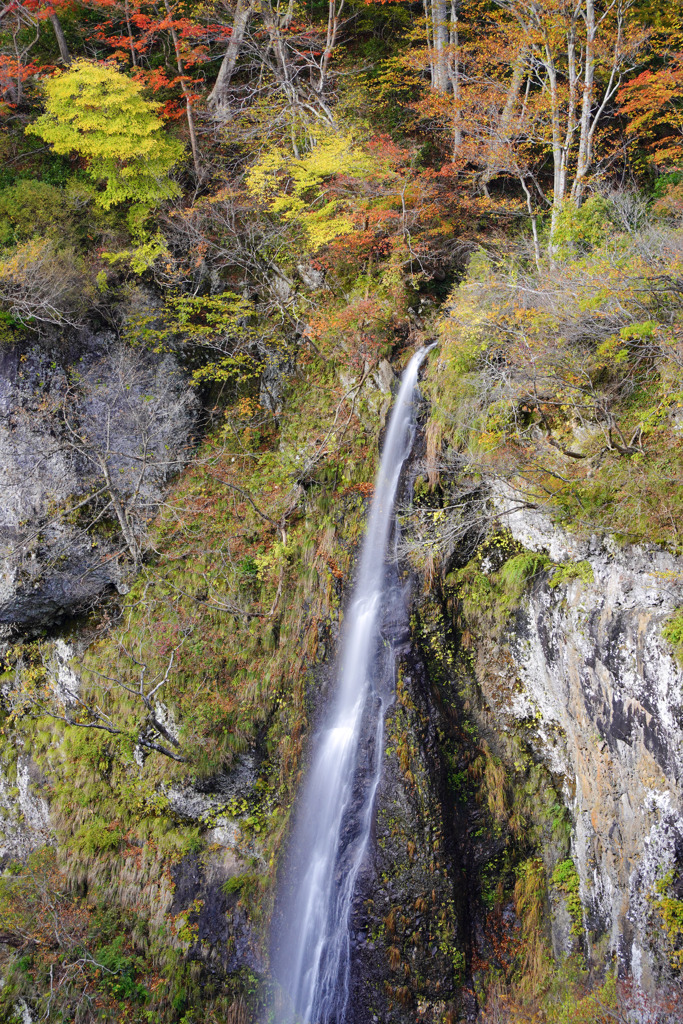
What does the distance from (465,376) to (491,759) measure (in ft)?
19.0

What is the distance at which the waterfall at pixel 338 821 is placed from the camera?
7.23 meters

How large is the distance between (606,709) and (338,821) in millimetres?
3806

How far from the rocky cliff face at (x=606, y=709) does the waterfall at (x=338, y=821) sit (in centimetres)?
167

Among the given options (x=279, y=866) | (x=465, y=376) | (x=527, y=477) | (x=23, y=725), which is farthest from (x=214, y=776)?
(x=465, y=376)

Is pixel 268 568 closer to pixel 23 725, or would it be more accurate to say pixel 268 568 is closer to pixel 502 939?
pixel 23 725

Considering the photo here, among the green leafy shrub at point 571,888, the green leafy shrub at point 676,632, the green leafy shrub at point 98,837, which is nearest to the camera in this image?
the green leafy shrub at point 676,632

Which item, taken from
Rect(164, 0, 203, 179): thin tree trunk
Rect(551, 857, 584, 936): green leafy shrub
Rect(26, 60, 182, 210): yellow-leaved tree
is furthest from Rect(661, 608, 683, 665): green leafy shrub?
Rect(164, 0, 203, 179): thin tree trunk

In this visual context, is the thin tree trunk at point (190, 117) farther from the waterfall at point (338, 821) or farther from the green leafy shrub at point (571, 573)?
the green leafy shrub at point (571, 573)

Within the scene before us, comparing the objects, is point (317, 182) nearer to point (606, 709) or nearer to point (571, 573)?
point (571, 573)

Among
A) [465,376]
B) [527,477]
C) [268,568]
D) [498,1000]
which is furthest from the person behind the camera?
[268,568]

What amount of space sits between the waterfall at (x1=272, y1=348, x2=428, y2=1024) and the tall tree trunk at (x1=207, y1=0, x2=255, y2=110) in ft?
39.3

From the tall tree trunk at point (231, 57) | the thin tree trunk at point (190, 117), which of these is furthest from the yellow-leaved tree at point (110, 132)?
the tall tree trunk at point (231, 57)

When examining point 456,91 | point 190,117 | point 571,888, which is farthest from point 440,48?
point 571,888

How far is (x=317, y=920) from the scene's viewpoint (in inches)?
294
